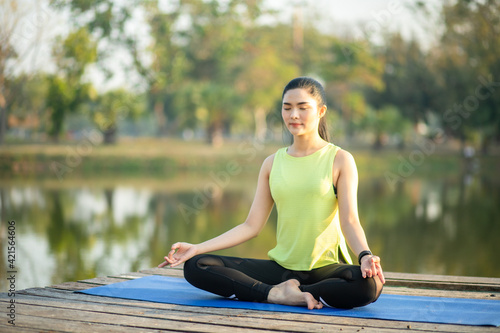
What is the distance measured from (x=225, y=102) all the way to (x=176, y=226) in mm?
15683

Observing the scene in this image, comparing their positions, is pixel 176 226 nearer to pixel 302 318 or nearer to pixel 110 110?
pixel 302 318

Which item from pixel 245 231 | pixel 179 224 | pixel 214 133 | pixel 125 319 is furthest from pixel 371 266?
pixel 214 133

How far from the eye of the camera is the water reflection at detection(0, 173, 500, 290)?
659 centimetres

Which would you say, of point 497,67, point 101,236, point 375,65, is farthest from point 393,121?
point 101,236

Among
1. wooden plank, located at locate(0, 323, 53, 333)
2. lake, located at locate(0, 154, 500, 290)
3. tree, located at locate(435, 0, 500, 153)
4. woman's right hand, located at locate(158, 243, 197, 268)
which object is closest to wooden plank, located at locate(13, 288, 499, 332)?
woman's right hand, located at locate(158, 243, 197, 268)

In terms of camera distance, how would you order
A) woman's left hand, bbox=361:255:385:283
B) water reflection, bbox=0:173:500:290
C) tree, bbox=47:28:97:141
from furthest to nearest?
tree, bbox=47:28:97:141 < water reflection, bbox=0:173:500:290 < woman's left hand, bbox=361:255:385:283

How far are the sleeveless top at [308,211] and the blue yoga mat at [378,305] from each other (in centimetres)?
25

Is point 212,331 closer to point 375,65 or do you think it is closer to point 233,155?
point 233,155

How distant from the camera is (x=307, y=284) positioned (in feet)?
8.68

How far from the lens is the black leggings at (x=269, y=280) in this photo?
7.88 feet

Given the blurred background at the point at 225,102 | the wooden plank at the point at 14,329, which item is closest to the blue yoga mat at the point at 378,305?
the wooden plank at the point at 14,329

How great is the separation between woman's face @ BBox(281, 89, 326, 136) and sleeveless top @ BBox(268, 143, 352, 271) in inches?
5.1

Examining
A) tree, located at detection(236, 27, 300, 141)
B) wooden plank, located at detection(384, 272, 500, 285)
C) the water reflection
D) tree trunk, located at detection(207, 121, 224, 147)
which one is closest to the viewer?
wooden plank, located at detection(384, 272, 500, 285)

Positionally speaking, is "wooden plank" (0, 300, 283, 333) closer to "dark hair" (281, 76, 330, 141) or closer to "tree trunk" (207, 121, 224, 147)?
"dark hair" (281, 76, 330, 141)
